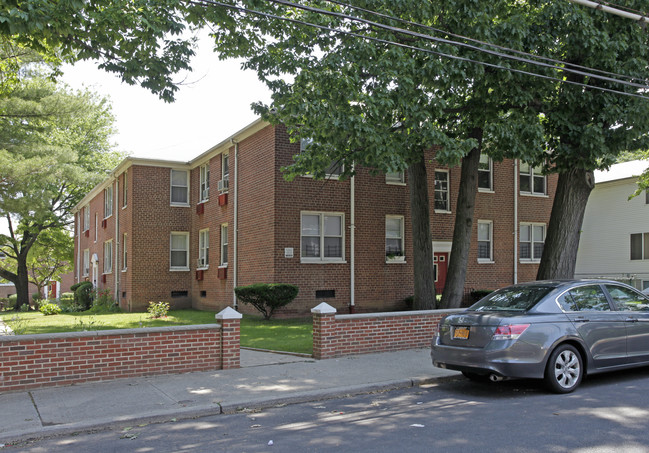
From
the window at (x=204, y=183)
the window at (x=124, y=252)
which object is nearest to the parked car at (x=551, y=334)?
the window at (x=204, y=183)

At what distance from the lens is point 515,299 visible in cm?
857

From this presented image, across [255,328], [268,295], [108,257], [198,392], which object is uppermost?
[108,257]

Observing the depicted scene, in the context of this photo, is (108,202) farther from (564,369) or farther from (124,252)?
(564,369)

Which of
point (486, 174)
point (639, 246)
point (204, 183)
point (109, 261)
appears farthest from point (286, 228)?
point (639, 246)

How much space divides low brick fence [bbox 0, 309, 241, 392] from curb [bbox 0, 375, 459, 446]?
2.15 m

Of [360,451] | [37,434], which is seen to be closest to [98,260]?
[37,434]

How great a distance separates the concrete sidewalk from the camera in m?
6.69

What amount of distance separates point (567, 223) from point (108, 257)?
2367cm

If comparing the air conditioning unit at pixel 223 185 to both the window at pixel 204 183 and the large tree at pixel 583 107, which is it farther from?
the large tree at pixel 583 107

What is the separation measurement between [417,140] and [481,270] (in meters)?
11.1

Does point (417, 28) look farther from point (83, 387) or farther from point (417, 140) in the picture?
point (83, 387)

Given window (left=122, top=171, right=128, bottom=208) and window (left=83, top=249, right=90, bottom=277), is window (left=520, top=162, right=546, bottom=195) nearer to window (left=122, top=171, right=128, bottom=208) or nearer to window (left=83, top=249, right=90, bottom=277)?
window (left=122, top=171, right=128, bottom=208)

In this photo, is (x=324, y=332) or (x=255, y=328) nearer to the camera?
(x=324, y=332)

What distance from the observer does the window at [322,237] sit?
19641mm
